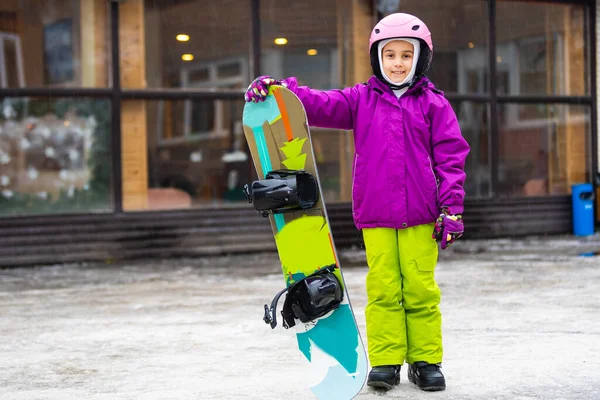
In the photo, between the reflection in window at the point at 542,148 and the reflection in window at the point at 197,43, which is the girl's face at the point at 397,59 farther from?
the reflection in window at the point at 542,148

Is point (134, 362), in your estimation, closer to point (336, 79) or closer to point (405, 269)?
point (405, 269)

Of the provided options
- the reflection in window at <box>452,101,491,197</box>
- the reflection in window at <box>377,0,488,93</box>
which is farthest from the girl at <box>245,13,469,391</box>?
the reflection in window at <box>452,101,491,197</box>

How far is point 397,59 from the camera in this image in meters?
4.51

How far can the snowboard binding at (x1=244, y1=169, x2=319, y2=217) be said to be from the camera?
410cm

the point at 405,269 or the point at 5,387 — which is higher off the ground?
the point at 405,269

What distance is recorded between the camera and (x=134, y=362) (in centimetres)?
514

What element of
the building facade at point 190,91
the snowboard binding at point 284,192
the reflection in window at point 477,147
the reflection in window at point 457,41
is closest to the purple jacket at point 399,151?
the snowboard binding at point 284,192

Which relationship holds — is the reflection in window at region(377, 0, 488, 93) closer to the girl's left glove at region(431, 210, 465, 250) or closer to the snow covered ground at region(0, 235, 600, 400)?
the snow covered ground at region(0, 235, 600, 400)

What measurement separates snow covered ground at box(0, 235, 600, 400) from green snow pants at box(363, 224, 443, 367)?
19 centimetres

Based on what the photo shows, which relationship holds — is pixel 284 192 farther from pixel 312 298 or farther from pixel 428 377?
pixel 428 377

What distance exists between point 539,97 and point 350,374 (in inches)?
399

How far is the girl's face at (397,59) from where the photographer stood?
4508 mm

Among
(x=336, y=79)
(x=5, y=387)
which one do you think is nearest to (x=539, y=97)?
(x=336, y=79)

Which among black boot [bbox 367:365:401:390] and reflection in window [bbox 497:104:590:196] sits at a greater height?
reflection in window [bbox 497:104:590:196]
